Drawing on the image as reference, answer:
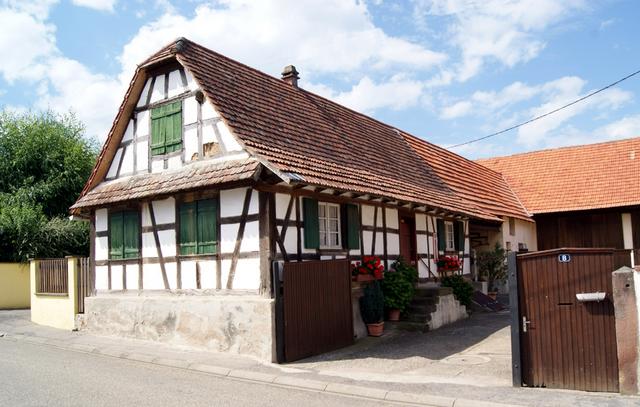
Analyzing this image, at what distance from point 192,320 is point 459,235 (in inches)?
422

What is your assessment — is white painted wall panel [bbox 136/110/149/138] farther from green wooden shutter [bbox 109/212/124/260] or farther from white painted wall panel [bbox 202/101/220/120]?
white painted wall panel [bbox 202/101/220/120]

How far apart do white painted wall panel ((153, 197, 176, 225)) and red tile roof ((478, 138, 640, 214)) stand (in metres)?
17.4

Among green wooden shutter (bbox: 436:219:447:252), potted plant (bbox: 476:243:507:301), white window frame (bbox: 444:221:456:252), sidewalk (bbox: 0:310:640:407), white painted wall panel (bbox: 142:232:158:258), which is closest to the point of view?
sidewalk (bbox: 0:310:640:407)

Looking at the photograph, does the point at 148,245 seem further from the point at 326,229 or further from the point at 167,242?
the point at 326,229

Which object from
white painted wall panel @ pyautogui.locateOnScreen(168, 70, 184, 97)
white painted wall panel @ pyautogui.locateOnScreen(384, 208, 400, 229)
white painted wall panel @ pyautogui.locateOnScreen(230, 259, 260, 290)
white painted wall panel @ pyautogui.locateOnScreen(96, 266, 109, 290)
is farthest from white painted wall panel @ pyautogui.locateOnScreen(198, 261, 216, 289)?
white painted wall panel @ pyautogui.locateOnScreen(384, 208, 400, 229)

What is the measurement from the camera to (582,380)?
27.0 ft

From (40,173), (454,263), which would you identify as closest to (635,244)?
(454,263)

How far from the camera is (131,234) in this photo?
48.1ft

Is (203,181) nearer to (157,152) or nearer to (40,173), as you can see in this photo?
(157,152)

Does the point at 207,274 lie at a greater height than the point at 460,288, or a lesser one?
greater

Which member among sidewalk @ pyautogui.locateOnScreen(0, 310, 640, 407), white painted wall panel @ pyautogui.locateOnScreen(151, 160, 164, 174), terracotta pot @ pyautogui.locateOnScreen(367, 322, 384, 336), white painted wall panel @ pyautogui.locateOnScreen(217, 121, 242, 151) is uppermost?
white painted wall panel @ pyautogui.locateOnScreen(217, 121, 242, 151)

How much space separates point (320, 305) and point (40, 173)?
24121mm

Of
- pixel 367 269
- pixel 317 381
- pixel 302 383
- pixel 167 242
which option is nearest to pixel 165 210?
pixel 167 242

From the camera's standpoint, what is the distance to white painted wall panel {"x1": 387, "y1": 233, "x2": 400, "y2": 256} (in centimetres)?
1575
